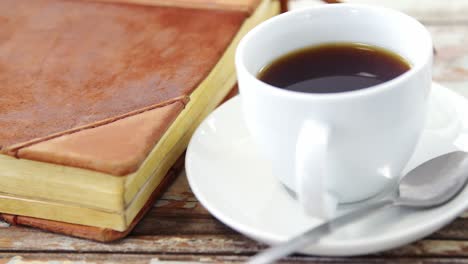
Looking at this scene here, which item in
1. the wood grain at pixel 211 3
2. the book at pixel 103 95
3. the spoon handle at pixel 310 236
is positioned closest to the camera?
the spoon handle at pixel 310 236

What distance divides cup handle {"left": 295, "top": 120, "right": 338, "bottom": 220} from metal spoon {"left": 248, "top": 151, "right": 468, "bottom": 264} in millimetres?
23

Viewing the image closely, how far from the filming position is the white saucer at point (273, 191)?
630 mm

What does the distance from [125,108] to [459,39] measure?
1.93 ft

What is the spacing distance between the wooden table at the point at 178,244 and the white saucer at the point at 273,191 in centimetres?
3

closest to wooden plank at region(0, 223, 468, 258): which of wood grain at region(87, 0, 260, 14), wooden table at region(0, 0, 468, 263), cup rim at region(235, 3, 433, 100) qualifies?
wooden table at region(0, 0, 468, 263)

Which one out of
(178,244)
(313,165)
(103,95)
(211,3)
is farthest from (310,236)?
(211,3)

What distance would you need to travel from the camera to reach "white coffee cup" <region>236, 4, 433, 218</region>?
608mm

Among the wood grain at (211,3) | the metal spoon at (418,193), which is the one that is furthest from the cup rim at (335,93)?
the wood grain at (211,3)

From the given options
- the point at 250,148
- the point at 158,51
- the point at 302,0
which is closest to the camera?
the point at 250,148

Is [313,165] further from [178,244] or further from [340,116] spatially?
[178,244]

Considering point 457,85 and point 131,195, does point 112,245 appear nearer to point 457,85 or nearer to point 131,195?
point 131,195

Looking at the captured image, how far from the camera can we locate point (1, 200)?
0.77 meters

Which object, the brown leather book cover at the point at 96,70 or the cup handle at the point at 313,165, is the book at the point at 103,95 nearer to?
the brown leather book cover at the point at 96,70

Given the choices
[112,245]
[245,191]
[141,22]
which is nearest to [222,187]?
[245,191]
